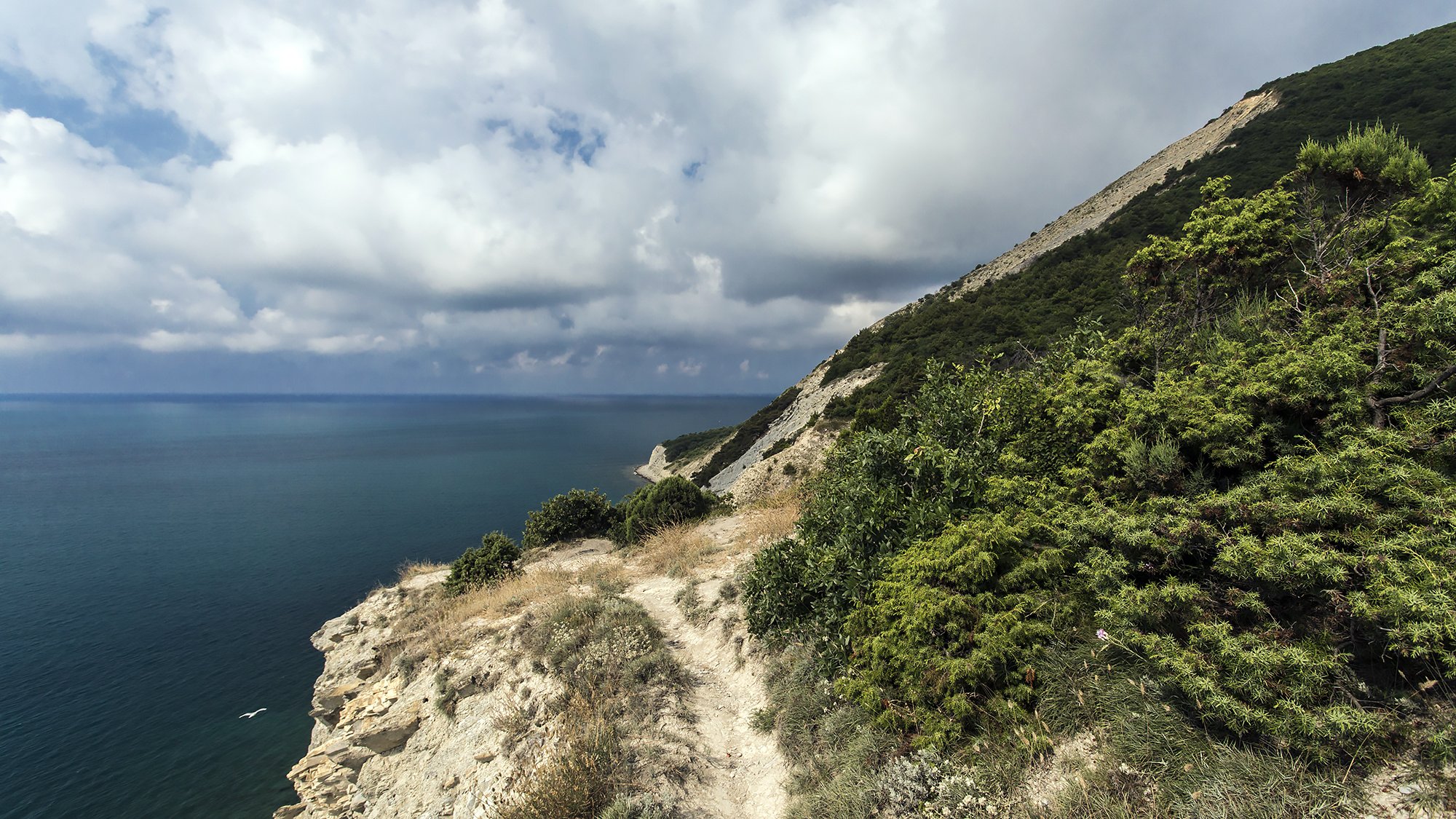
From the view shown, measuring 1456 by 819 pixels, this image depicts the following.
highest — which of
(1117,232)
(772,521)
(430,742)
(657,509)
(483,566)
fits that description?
(1117,232)

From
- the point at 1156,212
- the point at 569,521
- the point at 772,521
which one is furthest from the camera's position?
the point at 1156,212

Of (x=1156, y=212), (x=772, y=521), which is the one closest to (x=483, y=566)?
(x=772, y=521)

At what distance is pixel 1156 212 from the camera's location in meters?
49.1

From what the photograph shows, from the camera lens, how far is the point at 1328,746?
3.34 meters

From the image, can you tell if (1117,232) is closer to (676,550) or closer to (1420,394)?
(676,550)

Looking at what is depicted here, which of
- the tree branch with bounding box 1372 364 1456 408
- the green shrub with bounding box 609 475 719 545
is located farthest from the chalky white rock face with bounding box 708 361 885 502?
the tree branch with bounding box 1372 364 1456 408

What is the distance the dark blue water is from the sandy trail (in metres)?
15.8

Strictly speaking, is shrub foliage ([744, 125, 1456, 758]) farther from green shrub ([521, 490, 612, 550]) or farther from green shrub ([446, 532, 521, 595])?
green shrub ([521, 490, 612, 550])

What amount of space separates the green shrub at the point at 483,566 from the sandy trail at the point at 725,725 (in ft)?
27.9

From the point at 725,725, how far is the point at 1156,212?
6156 centimetres

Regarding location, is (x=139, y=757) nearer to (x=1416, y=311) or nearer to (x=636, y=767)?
(x=636, y=767)

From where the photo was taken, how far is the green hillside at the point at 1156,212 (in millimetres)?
34656

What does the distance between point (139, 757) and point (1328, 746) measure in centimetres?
2931

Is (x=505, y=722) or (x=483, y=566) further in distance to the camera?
(x=483, y=566)
